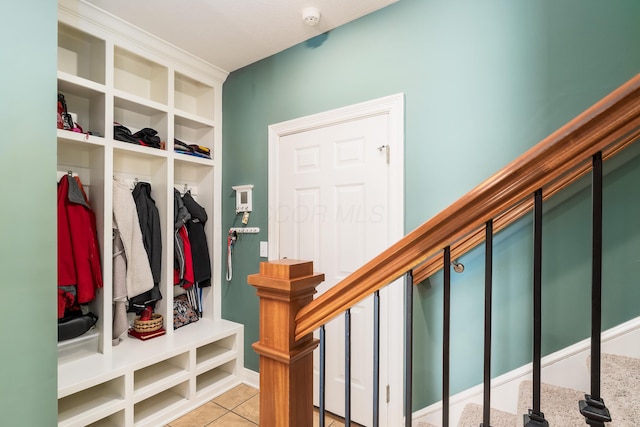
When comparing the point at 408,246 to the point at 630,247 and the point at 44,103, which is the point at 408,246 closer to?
the point at 630,247

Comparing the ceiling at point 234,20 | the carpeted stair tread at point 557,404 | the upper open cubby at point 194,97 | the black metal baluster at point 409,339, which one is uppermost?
the ceiling at point 234,20

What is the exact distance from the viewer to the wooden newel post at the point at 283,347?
85cm

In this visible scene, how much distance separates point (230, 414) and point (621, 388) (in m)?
2.10

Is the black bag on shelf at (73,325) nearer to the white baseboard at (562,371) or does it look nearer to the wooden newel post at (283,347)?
the wooden newel post at (283,347)

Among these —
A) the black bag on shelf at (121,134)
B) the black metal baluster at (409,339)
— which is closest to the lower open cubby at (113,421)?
the black bag on shelf at (121,134)

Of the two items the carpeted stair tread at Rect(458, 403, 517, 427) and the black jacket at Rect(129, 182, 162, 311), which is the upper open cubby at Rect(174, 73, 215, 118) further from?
the carpeted stair tread at Rect(458, 403, 517, 427)

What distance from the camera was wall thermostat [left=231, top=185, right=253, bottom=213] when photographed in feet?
8.14

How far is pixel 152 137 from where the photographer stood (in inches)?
89.2

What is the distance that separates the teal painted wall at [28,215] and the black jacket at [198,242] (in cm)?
117

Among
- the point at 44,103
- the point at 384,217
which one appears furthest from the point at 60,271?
the point at 384,217

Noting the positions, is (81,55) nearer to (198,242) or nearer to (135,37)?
(135,37)

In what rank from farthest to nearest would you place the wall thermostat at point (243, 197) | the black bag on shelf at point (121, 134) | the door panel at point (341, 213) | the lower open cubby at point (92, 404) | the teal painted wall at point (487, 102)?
1. the wall thermostat at point (243, 197)
2. the black bag on shelf at point (121, 134)
3. the door panel at point (341, 213)
4. the lower open cubby at point (92, 404)
5. the teal painted wall at point (487, 102)

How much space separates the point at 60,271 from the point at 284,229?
54.2 inches

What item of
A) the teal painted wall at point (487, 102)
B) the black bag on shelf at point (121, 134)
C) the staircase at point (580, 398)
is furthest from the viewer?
the black bag on shelf at point (121, 134)
